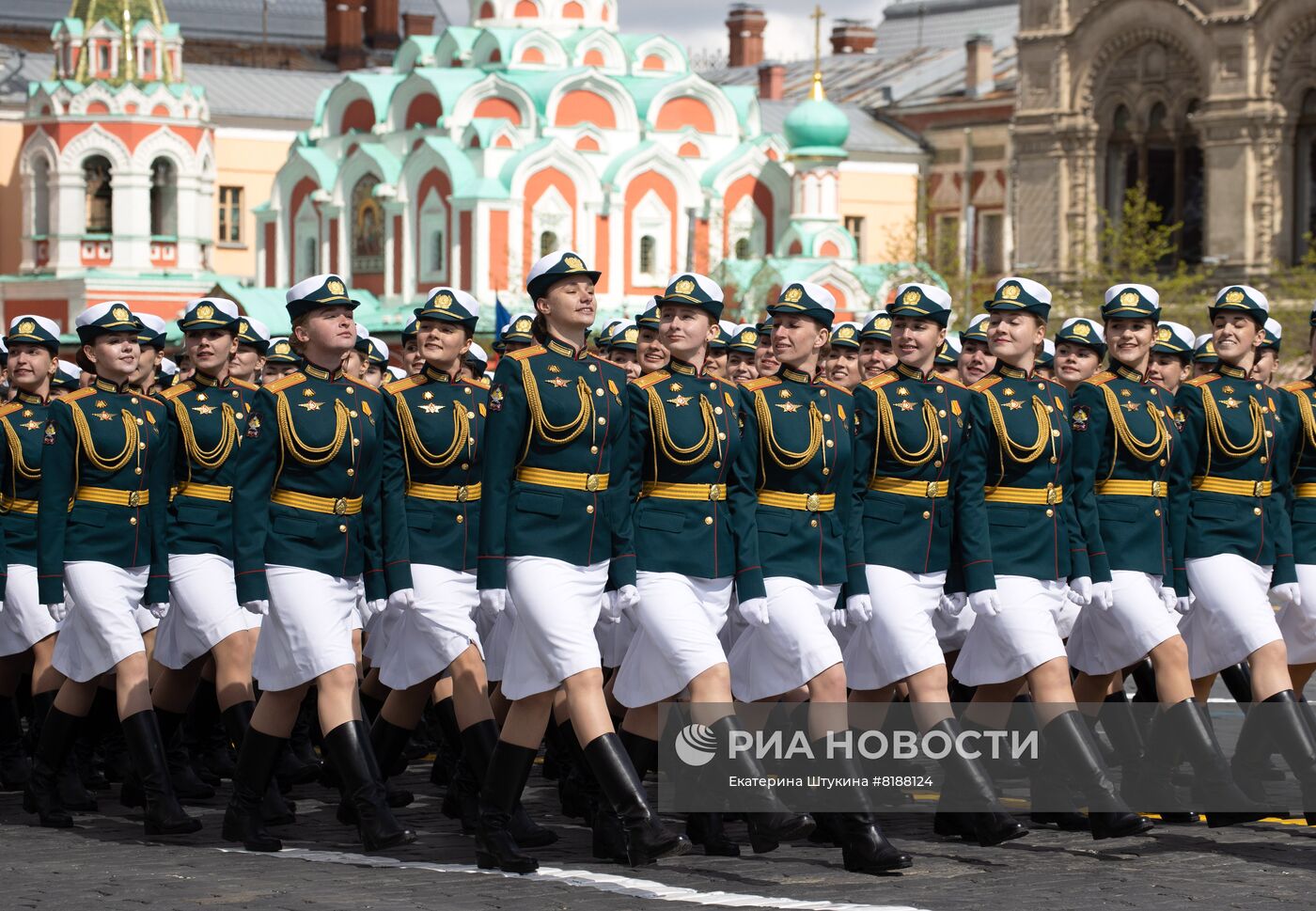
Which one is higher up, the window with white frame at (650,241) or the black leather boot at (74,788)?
the window with white frame at (650,241)

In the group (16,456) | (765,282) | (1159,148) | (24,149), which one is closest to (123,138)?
(24,149)

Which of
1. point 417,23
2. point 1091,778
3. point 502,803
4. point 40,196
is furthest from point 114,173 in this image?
point 1091,778

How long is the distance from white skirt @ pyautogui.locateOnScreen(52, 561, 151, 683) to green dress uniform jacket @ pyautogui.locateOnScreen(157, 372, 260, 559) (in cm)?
31

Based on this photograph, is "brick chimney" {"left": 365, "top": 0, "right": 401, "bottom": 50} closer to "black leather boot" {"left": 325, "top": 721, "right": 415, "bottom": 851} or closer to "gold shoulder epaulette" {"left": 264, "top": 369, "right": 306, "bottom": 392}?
"gold shoulder epaulette" {"left": 264, "top": 369, "right": 306, "bottom": 392}

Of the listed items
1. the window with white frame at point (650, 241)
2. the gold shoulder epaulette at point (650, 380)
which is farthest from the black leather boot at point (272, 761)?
the window with white frame at point (650, 241)

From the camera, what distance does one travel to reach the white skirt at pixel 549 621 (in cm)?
850

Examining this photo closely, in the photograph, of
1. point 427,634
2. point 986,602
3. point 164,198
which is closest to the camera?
point 986,602

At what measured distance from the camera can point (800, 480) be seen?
9.33 meters

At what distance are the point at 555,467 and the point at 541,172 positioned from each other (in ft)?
148

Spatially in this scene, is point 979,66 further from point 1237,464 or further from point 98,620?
point 98,620

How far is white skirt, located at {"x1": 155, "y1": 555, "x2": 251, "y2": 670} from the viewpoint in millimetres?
10109

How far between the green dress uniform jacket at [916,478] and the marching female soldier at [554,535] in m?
1.19

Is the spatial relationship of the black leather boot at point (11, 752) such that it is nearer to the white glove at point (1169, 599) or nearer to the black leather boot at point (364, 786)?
the black leather boot at point (364, 786)

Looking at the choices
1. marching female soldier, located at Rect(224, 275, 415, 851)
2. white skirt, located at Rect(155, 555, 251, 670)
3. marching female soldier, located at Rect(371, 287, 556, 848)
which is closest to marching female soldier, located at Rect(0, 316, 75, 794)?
white skirt, located at Rect(155, 555, 251, 670)
